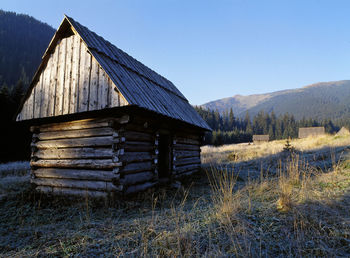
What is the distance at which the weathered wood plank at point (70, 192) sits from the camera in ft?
20.5

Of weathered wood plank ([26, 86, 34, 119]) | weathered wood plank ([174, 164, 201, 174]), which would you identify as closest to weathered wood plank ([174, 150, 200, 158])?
weathered wood plank ([174, 164, 201, 174])

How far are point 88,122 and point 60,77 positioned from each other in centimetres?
206

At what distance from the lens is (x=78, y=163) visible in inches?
263

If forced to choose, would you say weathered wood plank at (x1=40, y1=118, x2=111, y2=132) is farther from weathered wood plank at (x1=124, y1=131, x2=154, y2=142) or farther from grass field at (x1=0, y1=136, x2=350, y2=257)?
grass field at (x1=0, y1=136, x2=350, y2=257)

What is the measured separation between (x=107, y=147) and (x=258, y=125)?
103 metres

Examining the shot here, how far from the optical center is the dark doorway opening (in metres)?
8.73

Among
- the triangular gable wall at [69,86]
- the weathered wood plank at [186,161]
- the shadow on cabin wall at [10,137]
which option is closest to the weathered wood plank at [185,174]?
the weathered wood plank at [186,161]

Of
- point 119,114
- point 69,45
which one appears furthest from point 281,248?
point 69,45

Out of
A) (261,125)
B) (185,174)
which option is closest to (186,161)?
(185,174)

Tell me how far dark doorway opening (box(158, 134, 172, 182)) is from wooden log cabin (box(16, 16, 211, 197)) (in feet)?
1.82

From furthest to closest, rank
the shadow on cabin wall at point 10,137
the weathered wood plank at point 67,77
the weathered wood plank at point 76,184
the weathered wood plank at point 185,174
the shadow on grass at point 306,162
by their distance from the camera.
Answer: the shadow on cabin wall at point 10,137 → the weathered wood plank at point 185,174 → the shadow on grass at point 306,162 → the weathered wood plank at point 67,77 → the weathered wood plank at point 76,184

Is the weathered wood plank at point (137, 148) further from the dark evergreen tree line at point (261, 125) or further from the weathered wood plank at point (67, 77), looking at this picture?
the dark evergreen tree line at point (261, 125)

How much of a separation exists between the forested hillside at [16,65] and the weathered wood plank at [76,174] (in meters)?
8.95

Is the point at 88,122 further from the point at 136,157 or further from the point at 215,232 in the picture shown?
the point at 215,232
